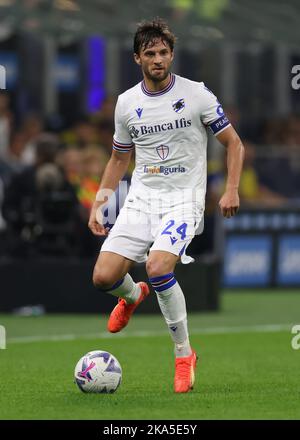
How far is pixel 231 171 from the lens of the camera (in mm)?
9547

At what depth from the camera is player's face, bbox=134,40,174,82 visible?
946 centimetres

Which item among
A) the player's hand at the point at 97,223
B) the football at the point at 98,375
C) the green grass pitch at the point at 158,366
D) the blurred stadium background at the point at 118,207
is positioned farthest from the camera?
the blurred stadium background at the point at 118,207

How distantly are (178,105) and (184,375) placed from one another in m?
1.83

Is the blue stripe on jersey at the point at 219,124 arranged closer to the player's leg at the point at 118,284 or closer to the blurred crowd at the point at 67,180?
the player's leg at the point at 118,284

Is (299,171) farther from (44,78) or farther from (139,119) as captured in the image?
(139,119)

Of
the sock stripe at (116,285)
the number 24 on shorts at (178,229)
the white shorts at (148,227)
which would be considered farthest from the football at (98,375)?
the number 24 on shorts at (178,229)

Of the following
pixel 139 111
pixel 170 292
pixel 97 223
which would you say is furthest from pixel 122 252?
pixel 139 111

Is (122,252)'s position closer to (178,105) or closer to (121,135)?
(121,135)

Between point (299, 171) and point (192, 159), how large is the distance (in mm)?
11386

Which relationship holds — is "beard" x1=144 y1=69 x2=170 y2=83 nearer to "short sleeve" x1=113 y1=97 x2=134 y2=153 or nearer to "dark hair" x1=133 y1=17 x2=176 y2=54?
"dark hair" x1=133 y1=17 x2=176 y2=54

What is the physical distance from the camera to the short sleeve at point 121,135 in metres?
9.87

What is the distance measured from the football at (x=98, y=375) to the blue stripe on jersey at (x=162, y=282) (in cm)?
61

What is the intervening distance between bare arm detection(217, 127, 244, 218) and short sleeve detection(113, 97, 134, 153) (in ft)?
2.29

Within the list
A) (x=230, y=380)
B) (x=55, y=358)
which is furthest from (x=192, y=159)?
(x=55, y=358)
